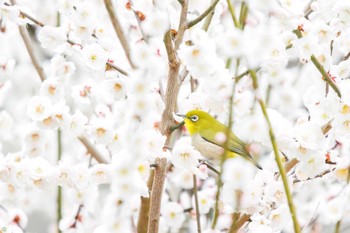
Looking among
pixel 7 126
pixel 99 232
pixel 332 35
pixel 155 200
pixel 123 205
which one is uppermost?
pixel 7 126

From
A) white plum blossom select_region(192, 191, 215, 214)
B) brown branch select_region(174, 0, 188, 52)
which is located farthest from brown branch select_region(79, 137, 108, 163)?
brown branch select_region(174, 0, 188, 52)

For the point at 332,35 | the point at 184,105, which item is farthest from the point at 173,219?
the point at 332,35

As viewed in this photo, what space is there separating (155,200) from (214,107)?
0.75ft

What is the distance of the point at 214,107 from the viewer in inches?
56.8

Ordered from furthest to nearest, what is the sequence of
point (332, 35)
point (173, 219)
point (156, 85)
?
point (173, 219), point (156, 85), point (332, 35)

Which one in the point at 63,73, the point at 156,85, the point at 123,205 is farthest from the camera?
the point at 63,73

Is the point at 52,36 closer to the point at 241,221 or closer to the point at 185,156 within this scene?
the point at 185,156

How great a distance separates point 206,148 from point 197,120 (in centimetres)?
7

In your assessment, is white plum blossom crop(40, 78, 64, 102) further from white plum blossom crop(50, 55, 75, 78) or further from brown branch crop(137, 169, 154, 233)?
brown branch crop(137, 169, 154, 233)

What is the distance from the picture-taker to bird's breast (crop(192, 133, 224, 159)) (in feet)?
5.05

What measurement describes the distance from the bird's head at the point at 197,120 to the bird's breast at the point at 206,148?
0.04 meters

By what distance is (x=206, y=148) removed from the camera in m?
1.57

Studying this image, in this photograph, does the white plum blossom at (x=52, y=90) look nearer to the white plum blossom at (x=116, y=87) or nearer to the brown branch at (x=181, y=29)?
the white plum blossom at (x=116, y=87)

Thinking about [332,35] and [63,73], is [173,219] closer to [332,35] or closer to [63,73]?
[63,73]
